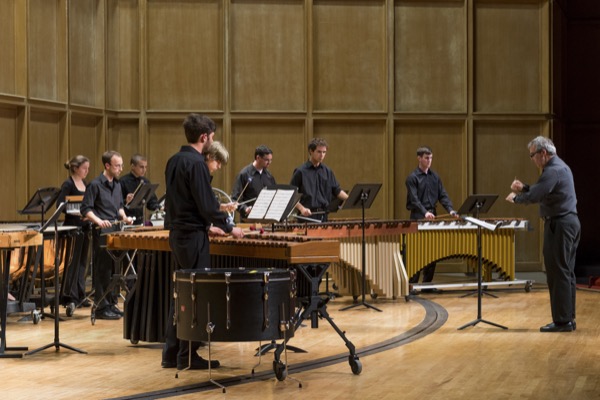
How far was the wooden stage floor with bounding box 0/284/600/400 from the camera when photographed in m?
5.98

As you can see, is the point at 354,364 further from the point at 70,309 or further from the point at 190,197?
the point at 70,309

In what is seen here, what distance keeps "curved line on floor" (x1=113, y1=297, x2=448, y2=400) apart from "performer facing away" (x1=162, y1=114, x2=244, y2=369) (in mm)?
377

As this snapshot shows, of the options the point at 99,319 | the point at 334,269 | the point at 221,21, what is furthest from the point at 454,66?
the point at 99,319

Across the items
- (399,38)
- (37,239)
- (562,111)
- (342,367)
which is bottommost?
(342,367)

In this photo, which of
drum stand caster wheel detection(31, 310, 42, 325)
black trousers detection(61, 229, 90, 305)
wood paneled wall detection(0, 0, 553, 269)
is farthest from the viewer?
wood paneled wall detection(0, 0, 553, 269)

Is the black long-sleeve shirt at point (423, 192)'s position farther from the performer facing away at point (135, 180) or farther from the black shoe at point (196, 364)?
the black shoe at point (196, 364)

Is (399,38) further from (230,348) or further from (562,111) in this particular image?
(230,348)

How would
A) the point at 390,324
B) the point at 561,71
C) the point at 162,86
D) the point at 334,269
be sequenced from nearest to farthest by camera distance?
the point at 390,324 → the point at 334,269 → the point at 162,86 → the point at 561,71

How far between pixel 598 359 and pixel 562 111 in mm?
7664

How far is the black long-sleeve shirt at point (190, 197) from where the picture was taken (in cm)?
639

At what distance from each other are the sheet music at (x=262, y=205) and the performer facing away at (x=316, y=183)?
10.3 ft

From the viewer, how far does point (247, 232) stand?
25.0ft

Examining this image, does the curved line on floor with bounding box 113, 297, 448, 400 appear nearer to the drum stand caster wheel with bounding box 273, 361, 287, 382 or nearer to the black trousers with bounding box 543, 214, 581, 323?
the drum stand caster wheel with bounding box 273, 361, 287, 382

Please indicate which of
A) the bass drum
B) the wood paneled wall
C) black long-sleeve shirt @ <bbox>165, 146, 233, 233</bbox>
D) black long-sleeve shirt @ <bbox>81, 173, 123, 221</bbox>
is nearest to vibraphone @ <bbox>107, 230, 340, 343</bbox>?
black long-sleeve shirt @ <bbox>165, 146, 233, 233</bbox>
